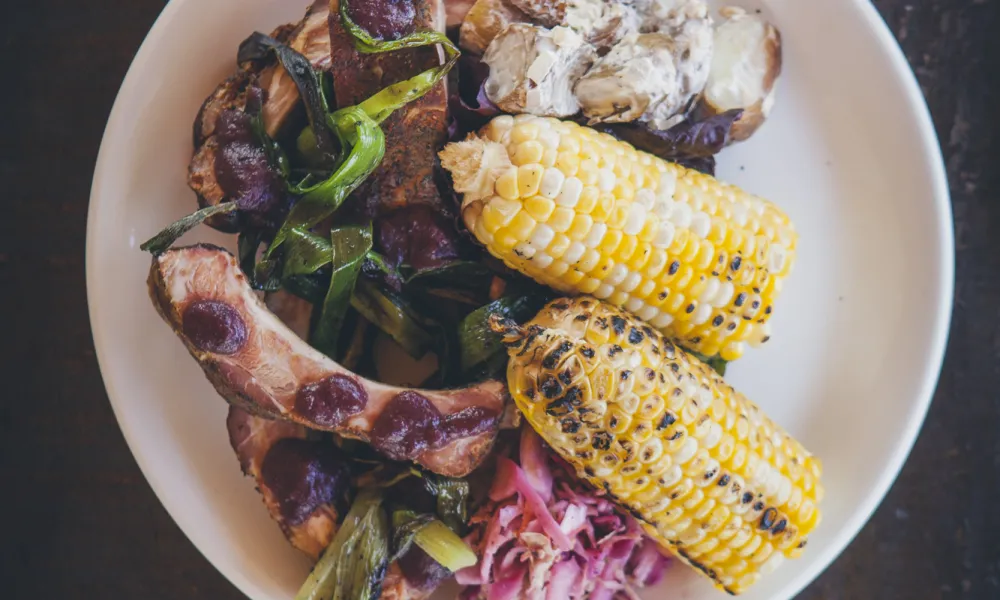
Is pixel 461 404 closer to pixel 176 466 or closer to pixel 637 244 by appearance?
pixel 637 244

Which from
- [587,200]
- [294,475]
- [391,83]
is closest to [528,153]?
[587,200]

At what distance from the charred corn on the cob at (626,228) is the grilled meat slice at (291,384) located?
0.38m

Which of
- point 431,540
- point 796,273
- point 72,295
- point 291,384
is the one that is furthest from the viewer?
point 72,295

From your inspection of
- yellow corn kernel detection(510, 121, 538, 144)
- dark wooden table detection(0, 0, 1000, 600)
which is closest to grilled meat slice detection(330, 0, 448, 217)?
yellow corn kernel detection(510, 121, 538, 144)

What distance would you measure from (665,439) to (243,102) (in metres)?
1.25

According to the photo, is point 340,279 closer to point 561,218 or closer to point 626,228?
point 561,218

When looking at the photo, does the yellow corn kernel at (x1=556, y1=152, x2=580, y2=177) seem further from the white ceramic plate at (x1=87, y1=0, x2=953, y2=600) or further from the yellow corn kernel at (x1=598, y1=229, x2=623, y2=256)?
the white ceramic plate at (x1=87, y1=0, x2=953, y2=600)

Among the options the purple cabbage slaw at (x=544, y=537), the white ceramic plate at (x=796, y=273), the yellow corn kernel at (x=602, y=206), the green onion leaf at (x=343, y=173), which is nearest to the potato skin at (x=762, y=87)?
the white ceramic plate at (x=796, y=273)

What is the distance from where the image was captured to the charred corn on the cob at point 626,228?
4.86 feet

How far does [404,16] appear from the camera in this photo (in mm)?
1587

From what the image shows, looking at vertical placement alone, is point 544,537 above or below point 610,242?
below

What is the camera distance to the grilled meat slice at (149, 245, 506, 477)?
1.52 meters

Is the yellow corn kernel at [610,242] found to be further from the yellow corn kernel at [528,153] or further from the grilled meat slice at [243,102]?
the grilled meat slice at [243,102]

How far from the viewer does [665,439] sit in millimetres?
1514
